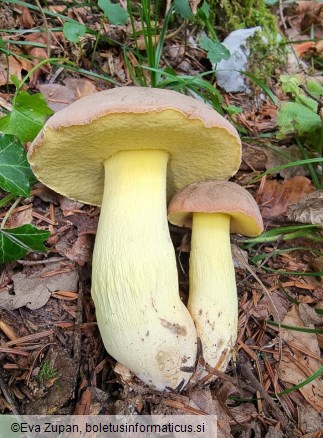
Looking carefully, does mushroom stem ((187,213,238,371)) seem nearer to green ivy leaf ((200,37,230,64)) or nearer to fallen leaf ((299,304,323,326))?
fallen leaf ((299,304,323,326))

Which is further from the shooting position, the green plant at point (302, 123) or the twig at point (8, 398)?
the green plant at point (302, 123)

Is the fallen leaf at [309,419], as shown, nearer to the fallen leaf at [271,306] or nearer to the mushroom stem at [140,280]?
the fallen leaf at [271,306]

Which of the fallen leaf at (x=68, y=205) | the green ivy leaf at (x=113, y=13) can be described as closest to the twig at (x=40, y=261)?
the fallen leaf at (x=68, y=205)

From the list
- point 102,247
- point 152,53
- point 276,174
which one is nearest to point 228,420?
point 102,247

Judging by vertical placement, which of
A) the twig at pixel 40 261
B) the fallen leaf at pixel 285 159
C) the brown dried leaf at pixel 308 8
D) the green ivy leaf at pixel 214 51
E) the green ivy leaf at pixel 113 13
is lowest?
the fallen leaf at pixel 285 159

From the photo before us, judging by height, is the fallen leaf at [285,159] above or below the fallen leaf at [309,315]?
above

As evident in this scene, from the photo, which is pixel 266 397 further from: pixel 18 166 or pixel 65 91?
pixel 65 91

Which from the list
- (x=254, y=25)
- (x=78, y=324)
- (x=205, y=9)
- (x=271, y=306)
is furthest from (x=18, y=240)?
(x=254, y=25)
